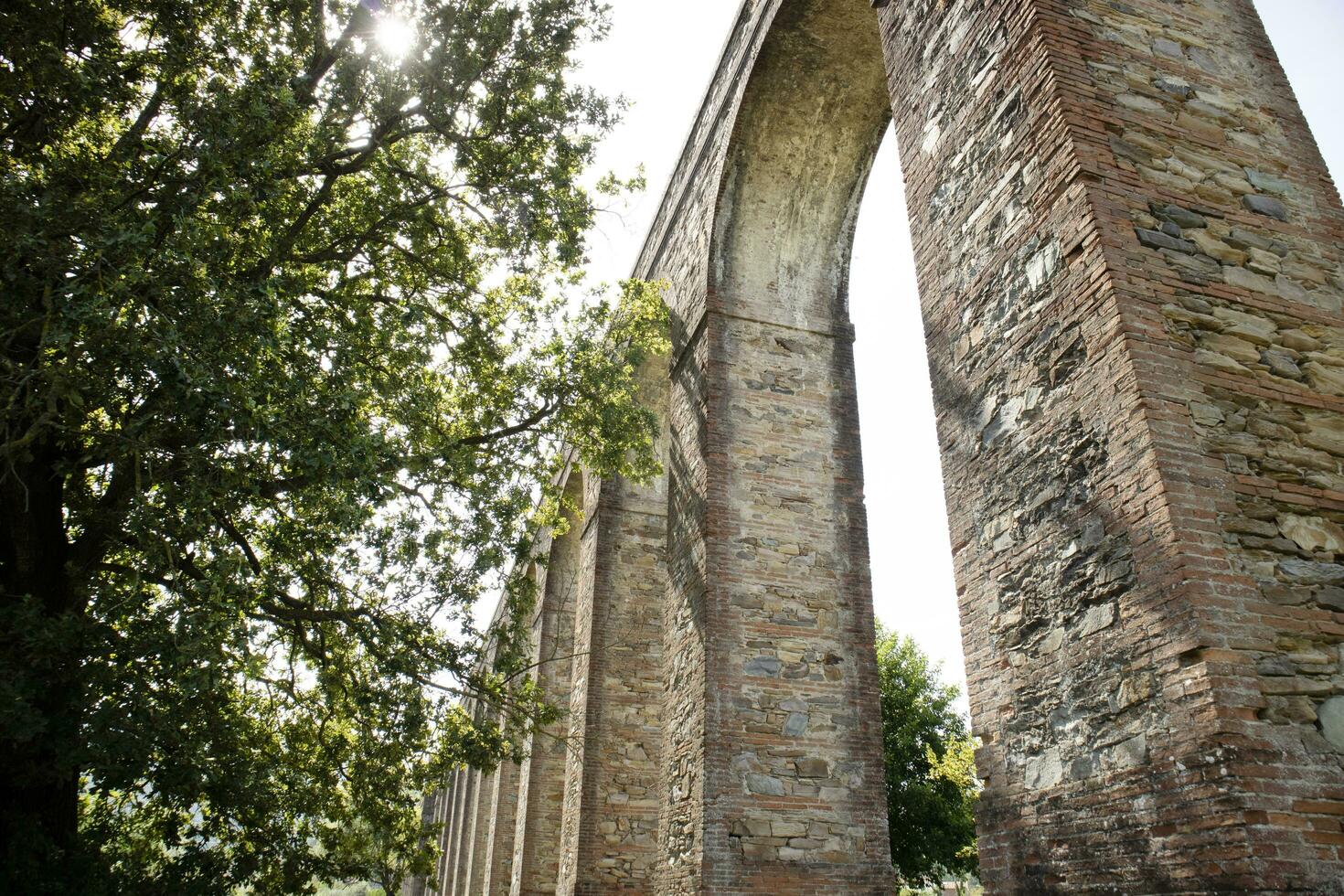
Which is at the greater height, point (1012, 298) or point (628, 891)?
point (1012, 298)

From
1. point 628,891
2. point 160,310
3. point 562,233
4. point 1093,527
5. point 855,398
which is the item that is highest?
point 562,233

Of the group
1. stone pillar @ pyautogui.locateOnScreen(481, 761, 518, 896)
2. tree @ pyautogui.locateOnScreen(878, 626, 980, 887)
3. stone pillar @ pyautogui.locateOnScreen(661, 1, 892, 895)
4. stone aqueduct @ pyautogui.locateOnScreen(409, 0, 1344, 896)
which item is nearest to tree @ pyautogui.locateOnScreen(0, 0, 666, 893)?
stone pillar @ pyautogui.locateOnScreen(661, 1, 892, 895)

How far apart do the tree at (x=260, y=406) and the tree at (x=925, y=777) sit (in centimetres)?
1339

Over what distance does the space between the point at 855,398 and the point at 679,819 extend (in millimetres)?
4315

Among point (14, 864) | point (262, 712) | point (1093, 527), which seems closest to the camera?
point (1093, 527)

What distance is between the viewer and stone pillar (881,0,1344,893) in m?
3.09

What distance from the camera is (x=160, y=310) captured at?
16.9ft

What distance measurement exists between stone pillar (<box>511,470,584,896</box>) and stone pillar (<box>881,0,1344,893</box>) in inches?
312

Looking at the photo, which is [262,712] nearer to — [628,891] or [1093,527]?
[628,891]

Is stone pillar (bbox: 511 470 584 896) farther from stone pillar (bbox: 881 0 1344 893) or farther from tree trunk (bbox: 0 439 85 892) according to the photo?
stone pillar (bbox: 881 0 1344 893)

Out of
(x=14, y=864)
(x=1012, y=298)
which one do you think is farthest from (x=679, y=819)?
(x=1012, y=298)

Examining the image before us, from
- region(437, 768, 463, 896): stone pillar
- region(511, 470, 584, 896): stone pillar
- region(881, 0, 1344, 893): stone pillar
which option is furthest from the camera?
region(437, 768, 463, 896): stone pillar

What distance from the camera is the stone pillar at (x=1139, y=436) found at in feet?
10.1

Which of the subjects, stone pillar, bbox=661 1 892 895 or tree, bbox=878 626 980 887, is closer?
stone pillar, bbox=661 1 892 895
